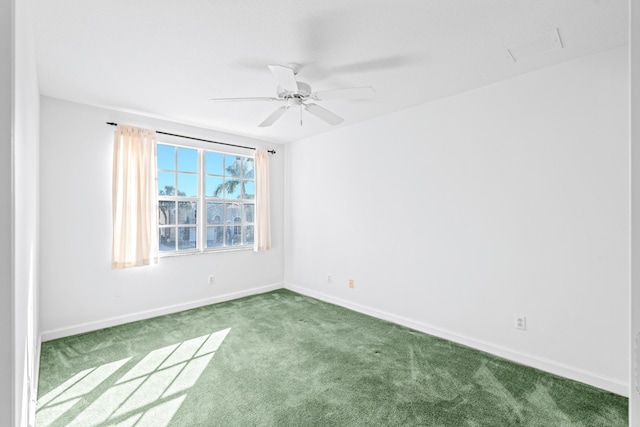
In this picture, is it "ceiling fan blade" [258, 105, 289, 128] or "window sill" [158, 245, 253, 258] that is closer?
"ceiling fan blade" [258, 105, 289, 128]

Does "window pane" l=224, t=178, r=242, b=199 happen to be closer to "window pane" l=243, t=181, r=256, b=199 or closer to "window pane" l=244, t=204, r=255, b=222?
"window pane" l=243, t=181, r=256, b=199

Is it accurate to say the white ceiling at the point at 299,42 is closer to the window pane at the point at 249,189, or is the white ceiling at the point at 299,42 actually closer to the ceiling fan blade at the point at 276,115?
the ceiling fan blade at the point at 276,115

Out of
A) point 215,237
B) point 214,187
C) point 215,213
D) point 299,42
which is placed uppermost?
point 299,42

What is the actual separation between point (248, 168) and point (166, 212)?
139 centimetres

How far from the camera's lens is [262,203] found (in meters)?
4.97

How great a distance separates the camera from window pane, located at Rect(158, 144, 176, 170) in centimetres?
412

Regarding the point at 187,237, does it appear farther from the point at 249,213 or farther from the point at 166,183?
the point at 249,213

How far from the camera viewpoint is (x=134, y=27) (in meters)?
2.06

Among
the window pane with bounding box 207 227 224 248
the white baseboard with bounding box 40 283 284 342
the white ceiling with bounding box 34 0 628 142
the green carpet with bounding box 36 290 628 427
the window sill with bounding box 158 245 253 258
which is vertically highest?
the white ceiling with bounding box 34 0 628 142

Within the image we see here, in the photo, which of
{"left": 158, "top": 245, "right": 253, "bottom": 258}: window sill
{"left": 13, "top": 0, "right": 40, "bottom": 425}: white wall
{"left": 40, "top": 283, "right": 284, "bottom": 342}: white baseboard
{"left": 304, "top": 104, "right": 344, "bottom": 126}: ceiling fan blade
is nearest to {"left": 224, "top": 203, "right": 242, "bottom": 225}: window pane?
{"left": 158, "top": 245, "right": 253, "bottom": 258}: window sill

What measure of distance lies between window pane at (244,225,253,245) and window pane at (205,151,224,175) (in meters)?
0.93

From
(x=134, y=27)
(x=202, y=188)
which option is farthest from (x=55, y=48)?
(x=202, y=188)
